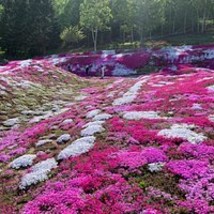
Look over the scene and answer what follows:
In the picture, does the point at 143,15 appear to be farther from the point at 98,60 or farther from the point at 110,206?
the point at 110,206

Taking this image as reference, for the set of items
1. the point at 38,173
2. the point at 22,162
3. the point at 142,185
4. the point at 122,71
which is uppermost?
the point at 142,185

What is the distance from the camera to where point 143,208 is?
11.9 metres

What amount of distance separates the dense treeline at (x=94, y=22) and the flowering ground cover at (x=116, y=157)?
65.8 m

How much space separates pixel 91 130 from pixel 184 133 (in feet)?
16.0

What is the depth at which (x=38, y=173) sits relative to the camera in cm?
1577

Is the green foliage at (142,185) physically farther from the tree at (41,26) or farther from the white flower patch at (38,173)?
the tree at (41,26)

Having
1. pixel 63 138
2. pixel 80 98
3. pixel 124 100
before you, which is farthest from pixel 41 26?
pixel 63 138

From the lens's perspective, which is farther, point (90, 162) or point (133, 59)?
point (133, 59)

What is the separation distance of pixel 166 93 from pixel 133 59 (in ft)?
111

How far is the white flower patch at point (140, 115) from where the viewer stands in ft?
71.1

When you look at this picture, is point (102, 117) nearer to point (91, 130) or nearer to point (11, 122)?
point (91, 130)

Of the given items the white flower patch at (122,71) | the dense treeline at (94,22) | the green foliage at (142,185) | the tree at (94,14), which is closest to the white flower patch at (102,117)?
the green foliage at (142,185)

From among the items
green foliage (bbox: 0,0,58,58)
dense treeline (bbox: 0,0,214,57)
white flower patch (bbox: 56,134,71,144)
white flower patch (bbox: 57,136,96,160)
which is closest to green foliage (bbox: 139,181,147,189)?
white flower patch (bbox: 57,136,96,160)

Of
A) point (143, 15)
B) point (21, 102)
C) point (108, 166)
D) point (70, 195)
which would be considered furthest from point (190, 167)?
point (143, 15)
